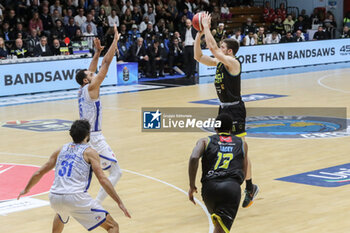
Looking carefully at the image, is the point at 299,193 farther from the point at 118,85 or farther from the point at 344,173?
the point at 118,85

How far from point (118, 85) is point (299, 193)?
14.9m

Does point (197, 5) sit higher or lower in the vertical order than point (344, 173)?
higher

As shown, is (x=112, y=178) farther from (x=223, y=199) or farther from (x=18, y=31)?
(x=18, y=31)

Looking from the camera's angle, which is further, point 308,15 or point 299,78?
point 308,15

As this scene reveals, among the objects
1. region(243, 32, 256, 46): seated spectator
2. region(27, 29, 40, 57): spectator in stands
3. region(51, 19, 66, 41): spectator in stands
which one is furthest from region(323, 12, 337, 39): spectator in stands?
region(27, 29, 40, 57): spectator in stands

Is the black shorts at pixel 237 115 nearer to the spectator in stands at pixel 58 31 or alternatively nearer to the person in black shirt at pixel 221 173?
the person in black shirt at pixel 221 173

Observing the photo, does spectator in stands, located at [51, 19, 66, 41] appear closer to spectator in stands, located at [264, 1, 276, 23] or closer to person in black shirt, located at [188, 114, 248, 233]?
spectator in stands, located at [264, 1, 276, 23]

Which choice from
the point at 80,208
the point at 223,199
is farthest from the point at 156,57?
the point at 80,208

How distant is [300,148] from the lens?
12.6 metres

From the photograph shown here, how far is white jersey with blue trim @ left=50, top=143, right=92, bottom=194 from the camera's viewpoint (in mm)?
6262

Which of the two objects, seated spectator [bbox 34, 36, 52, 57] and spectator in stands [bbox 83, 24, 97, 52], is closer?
seated spectator [bbox 34, 36, 52, 57]

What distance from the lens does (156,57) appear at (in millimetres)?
25844

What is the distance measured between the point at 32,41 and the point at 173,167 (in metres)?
12.7

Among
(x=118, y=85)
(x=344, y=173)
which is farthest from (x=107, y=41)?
(x=344, y=173)
